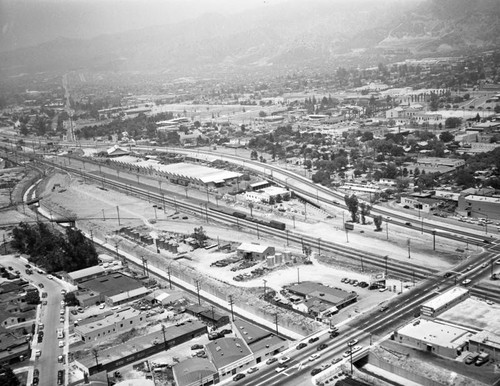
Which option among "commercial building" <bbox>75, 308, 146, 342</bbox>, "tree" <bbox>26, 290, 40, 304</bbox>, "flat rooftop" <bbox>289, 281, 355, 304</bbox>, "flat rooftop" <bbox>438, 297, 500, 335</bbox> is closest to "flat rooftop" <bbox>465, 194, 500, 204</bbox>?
"flat rooftop" <bbox>438, 297, 500, 335</bbox>

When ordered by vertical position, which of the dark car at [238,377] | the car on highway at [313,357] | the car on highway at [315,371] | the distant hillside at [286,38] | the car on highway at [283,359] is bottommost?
the dark car at [238,377]

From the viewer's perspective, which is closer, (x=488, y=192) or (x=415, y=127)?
(x=488, y=192)

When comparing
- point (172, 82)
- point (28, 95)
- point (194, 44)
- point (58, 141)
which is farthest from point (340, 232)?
point (194, 44)

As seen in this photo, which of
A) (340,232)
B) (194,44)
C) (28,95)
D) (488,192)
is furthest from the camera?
(194,44)

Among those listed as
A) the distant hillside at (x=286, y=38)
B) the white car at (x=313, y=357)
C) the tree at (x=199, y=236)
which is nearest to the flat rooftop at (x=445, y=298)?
the white car at (x=313, y=357)

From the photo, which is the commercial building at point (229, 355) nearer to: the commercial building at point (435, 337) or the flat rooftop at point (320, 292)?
the flat rooftop at point (320, 292)

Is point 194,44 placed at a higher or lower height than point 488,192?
higher

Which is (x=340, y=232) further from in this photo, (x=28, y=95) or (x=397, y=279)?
(x=28, y=95)
